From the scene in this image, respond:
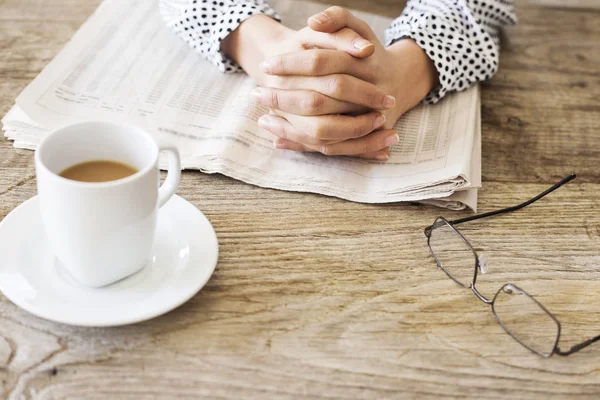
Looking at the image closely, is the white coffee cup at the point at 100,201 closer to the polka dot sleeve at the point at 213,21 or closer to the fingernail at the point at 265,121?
the fingernail at the point at 265,121

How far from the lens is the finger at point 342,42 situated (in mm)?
869

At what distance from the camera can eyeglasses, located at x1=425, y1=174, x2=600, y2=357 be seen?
2.09ft

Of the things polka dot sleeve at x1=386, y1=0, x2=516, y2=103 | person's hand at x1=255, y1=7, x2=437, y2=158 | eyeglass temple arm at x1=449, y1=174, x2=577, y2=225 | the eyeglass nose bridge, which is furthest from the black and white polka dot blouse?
the eyeglass nose bridge

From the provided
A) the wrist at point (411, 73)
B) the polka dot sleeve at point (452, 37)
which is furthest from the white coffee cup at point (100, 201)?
the polka dot sleeve at point (452, 37)

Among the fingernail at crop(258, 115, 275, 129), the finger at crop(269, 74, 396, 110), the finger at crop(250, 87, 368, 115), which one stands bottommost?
the fingernail at crop(258, 115, 275, 129)

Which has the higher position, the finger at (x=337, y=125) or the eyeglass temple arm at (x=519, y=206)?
the finger at (x=337, y=125)

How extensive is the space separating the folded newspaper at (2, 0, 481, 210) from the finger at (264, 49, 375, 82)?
10cm

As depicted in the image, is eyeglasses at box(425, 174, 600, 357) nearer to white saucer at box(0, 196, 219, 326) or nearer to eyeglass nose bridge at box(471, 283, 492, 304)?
eyeglass nose bridge at box(471, 283, 492, 304)

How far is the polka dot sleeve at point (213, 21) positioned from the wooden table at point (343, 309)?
0.93ft

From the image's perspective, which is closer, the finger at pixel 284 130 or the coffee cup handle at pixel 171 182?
the coffee cup handle at pixel 171 182

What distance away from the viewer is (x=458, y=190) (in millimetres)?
822

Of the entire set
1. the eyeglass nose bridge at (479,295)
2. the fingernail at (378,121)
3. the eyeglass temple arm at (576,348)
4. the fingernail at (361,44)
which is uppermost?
the fingernail at (361,44)

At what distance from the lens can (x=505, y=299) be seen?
26.8 inches

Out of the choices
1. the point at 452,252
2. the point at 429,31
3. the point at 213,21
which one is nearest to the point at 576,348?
the point at 452,252
